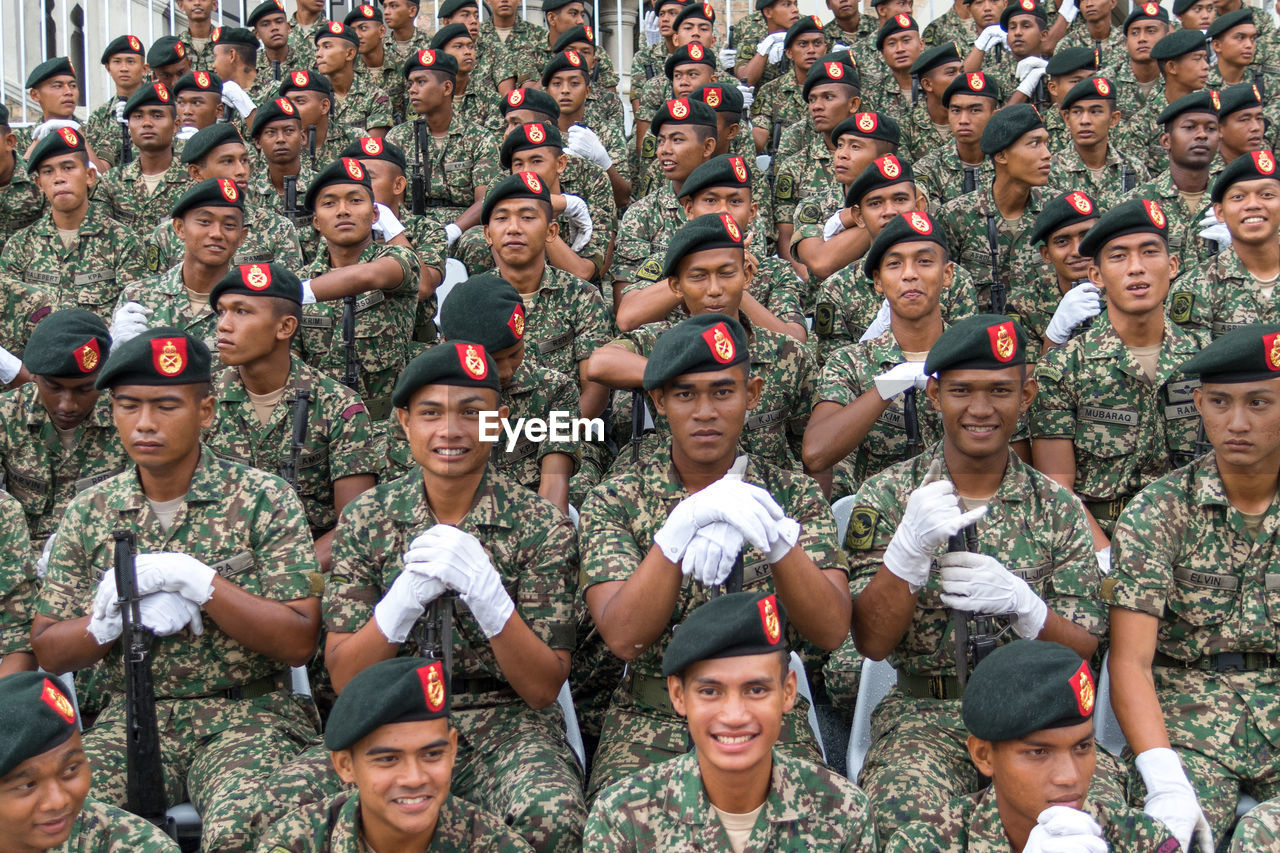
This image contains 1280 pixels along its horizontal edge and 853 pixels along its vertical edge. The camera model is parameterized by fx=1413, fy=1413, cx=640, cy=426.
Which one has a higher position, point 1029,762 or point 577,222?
A: point 577,222

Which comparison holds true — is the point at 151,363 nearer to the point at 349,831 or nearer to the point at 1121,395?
the point at 349,831

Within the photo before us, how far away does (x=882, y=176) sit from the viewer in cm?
727

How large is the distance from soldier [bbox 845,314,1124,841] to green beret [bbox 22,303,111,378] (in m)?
3.04

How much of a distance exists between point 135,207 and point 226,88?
5.84 ft

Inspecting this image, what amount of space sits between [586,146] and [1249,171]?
451cm

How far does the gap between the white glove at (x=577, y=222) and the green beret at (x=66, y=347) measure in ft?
11.0

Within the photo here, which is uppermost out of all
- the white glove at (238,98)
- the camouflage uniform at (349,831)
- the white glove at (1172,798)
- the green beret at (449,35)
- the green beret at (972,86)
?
the green beret at (449,35)

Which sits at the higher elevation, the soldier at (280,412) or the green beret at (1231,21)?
the green beret at (1231,21)

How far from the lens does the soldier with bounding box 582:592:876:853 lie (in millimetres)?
3568

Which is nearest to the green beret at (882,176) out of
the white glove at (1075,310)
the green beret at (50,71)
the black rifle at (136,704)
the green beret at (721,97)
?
the white glove at (1075,310)

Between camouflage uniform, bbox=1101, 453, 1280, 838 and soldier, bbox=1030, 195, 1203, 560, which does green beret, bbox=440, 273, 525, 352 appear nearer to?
soldier, bbox=1030, 195, 1203, 560

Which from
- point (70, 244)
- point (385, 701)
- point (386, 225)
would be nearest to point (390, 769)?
point (385, 701)

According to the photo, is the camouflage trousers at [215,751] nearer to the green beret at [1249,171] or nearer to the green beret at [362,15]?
the green beret at [1249,171]

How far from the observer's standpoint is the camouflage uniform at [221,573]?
14.6ft
